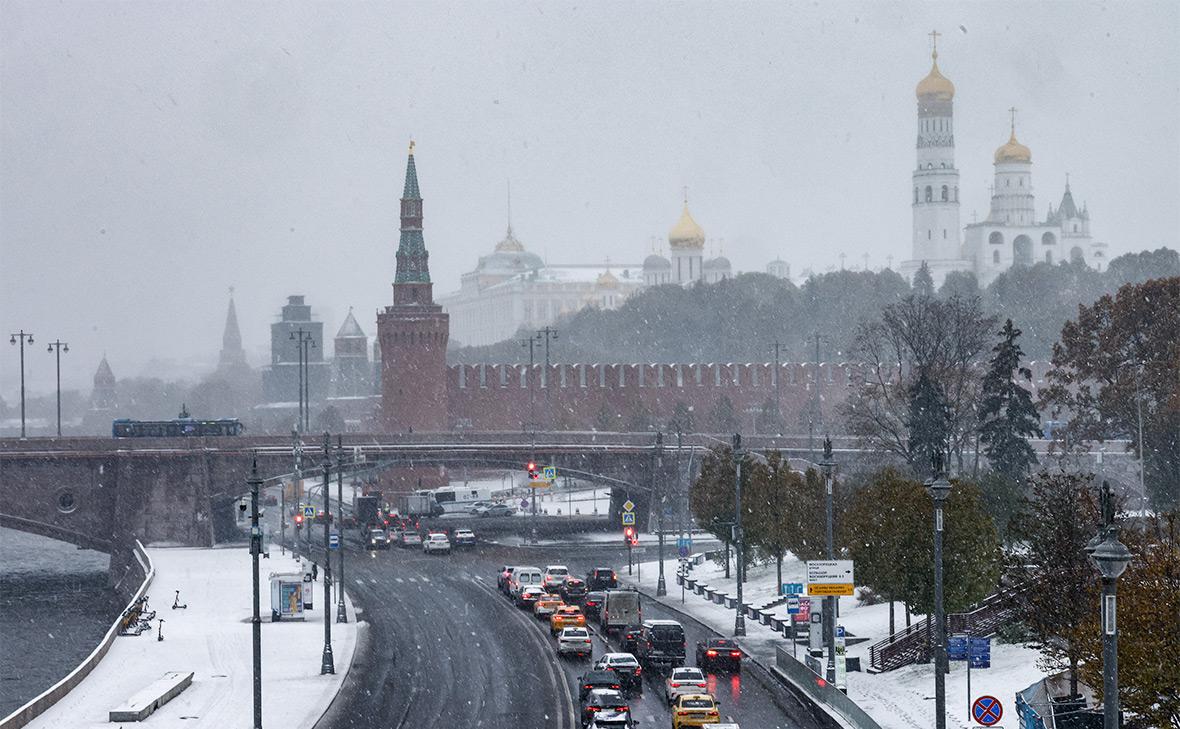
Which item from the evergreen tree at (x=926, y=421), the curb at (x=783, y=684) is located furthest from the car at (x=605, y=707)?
the evergreen tree at (x=926, y=421)

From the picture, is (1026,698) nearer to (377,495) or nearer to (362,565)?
(362,565)

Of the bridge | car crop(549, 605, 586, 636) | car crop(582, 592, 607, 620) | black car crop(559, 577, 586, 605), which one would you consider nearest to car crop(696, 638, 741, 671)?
car crop(549, 605, 586, 636)

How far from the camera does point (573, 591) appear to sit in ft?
238

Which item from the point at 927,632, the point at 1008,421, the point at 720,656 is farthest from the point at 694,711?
the point at 1008,421

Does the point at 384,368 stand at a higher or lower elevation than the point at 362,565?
higher

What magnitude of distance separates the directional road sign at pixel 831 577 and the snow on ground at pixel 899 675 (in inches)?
96.5

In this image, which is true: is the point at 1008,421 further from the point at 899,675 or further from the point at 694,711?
the point at 694,711

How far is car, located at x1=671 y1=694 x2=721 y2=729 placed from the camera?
42219 mm

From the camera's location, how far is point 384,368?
137m

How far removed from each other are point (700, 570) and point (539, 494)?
2113 inches

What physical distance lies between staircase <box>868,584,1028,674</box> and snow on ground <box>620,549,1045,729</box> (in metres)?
0.57

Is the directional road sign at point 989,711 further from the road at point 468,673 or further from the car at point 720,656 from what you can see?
the car at point 720,656

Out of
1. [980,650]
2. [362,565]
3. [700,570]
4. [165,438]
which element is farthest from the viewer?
[165,438]

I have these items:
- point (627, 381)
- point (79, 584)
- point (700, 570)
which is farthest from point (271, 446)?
point (627, 381)
